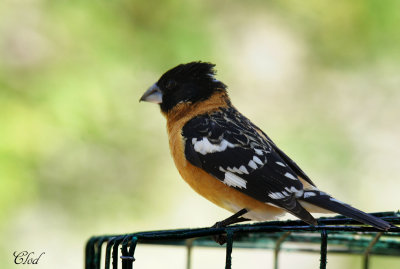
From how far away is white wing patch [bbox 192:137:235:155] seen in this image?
11.4 ft

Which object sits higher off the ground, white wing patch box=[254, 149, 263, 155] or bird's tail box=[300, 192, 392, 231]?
white wing patch box=[254, 149, 263, 155]

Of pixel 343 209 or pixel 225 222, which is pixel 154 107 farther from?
pixel 343 209

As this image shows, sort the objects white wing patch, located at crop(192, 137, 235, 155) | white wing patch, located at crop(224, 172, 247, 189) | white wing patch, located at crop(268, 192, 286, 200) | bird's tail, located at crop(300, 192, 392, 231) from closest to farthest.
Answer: bird's tail, located at crop(300, 192, 392, 231), white wing patch, located at crop(268, 192, 286, 200), white wing patch, located at crop(224, 172, 247, 189), white wing patch, located at crop(192, 137, 235, 155)

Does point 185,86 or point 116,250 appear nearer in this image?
point 116,250

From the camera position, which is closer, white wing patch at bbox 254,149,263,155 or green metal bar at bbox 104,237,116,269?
green metal bar at bbox 104,237,116,269

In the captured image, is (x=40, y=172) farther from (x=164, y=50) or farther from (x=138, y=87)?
(x=164, y=50)

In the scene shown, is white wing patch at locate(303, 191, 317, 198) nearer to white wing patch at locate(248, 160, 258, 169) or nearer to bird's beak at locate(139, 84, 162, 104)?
white wing patch at locate(248, 160, 258, 169)

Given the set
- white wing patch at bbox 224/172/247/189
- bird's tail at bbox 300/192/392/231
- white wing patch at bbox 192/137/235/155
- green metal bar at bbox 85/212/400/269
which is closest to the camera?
green metal bar at bbox 85/212/400/269

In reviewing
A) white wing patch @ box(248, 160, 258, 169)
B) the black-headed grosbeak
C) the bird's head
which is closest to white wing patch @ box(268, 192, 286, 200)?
the black-headed grosbeak

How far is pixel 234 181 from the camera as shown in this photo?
326cm

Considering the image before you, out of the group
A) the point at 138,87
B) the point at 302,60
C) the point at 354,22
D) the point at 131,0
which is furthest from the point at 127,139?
the point at 354,22

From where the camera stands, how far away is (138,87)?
630cm

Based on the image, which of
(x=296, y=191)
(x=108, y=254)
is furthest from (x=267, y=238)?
(x=108, y=254)

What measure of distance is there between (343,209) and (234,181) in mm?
584
